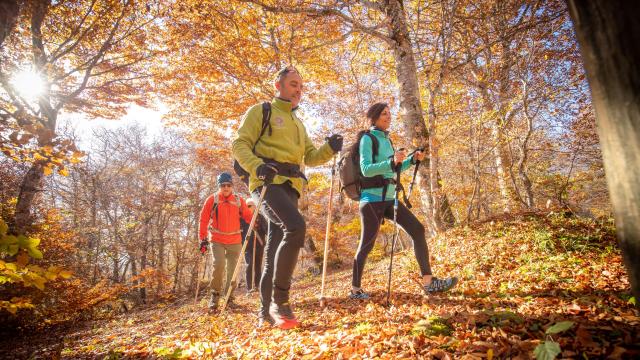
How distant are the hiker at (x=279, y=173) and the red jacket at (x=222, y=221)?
298 cm

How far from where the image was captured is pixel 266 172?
9.74 feet

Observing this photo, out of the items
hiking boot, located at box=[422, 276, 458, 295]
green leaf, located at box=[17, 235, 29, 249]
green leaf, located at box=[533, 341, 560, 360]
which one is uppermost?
green leaf, located at box=[17, 235, 29, 249]

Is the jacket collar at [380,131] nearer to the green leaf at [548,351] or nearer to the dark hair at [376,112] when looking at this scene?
the dark hair at [376,112]

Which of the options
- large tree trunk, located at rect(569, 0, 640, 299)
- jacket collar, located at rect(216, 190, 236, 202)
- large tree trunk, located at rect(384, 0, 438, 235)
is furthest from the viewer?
large tree trunk, located at rect(384, 0, 438, 235)

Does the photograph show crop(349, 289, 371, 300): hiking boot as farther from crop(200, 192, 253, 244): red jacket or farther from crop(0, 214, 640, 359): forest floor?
crop(200, 192, 253, 244): red jacket

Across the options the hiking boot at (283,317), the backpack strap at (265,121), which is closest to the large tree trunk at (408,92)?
the backpack strap at (265,121)

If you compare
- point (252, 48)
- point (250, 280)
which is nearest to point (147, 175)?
point (252, 48)

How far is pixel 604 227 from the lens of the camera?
4.63 m

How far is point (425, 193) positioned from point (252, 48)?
7.59 m

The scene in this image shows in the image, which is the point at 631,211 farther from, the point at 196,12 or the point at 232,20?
the point at 196,12

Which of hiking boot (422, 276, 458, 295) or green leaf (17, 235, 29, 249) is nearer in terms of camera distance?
green leaf (17, 235, 29, 249)

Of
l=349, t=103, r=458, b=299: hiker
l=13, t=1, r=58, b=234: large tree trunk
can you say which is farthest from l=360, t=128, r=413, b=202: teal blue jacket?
l=13, t=1, r=58, b=234: large tree trunk

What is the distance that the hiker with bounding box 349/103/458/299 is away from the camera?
374 centimetres

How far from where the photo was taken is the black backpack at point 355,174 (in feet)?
13.3
